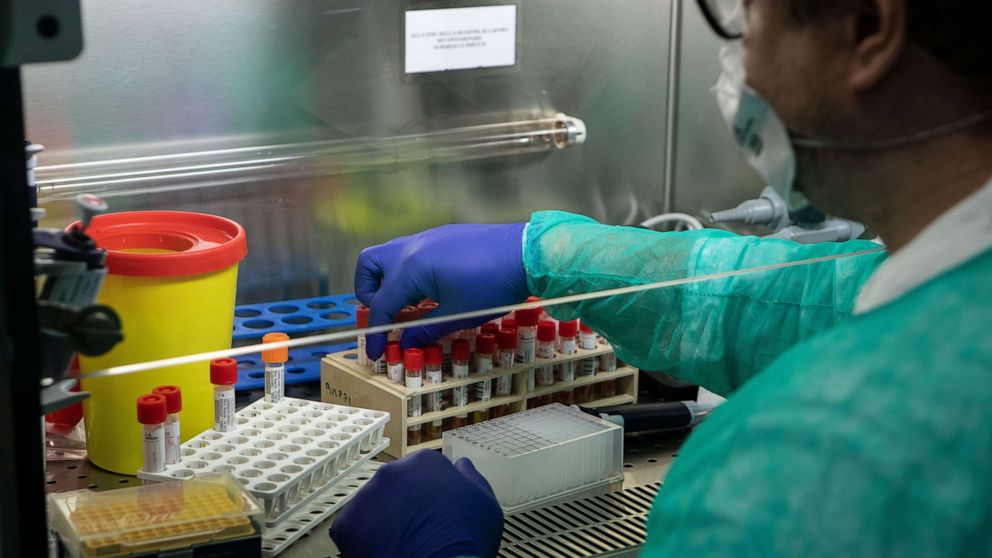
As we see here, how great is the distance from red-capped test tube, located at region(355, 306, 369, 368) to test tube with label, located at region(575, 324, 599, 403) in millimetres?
320

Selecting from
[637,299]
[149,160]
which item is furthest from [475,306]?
[149,160]

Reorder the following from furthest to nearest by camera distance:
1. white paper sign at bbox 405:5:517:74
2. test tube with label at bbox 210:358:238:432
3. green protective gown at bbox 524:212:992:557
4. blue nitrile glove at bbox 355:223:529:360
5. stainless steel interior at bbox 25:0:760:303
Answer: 1. white paper sign at bbox 405:5:517:74
2. stainless steel interior at bbox 25:0:760:303
3. blue nitrile glove at bbox 355:223:529:360
4. test tube with label at bbox 210:358:238:432
5. green protective gown at bbox 524:212:992:557

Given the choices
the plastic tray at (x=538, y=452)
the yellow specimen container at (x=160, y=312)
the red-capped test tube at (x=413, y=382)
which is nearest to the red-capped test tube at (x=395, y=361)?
the red-capped test tube at (x=413, y=382)

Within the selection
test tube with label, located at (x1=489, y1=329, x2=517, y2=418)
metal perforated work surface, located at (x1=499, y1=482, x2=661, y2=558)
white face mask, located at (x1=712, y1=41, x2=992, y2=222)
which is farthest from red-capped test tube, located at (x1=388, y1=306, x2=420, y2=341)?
white face mask, located at (x1=712, y1=41, x2=992, y2=222)

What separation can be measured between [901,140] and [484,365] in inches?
33.5

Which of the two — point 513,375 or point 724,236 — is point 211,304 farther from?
point 724,236

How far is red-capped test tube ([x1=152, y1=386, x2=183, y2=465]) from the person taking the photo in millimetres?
1412

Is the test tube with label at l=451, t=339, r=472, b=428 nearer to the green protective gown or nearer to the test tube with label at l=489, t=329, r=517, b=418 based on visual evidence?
the test tube with label at l=489, t=329, r=517, b=418

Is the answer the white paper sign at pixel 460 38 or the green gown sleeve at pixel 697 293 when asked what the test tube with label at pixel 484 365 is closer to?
the green gown sleeve at pixel 697 293

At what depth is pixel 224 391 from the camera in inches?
58.9

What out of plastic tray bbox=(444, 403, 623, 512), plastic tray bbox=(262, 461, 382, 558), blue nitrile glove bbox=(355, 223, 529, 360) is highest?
blue nitrile glove bbox=(355, 223, 529, 360)

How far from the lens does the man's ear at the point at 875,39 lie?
Answer: 85 centimetres

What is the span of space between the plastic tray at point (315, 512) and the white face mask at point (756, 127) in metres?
0.69

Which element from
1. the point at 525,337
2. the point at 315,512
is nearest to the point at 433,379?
the point at 525,337
